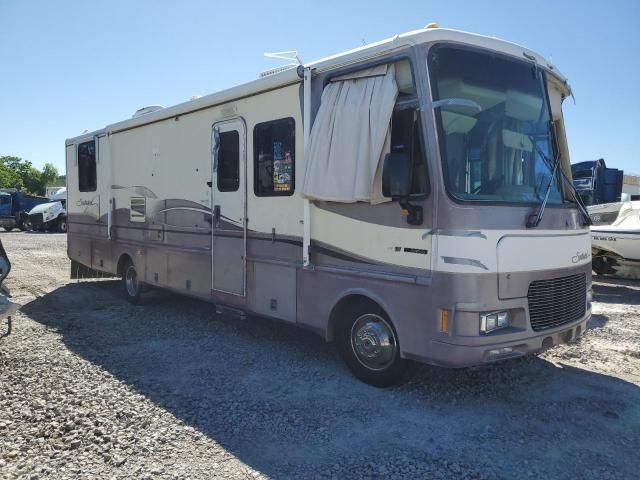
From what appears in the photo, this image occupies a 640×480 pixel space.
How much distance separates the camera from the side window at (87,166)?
9867 mm

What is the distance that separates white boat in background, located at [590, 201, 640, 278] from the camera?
10.3 m

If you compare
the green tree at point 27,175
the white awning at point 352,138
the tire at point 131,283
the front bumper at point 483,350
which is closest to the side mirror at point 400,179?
the white awning at point 352,138

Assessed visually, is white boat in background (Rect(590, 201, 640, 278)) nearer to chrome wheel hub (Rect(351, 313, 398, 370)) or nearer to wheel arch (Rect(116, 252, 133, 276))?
chrome wheel hub (Rect(351, 313, 398, 370))

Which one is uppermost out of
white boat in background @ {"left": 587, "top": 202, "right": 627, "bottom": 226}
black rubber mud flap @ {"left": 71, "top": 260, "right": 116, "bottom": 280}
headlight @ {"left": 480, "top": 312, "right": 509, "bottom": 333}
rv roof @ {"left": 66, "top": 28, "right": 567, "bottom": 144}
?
rv roof @ {"left": 66, "top": 28, "right": 567, "bottom": 144}

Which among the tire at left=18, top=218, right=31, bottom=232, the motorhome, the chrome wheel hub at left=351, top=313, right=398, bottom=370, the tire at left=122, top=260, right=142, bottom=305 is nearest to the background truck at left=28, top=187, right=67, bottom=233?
the tire at left=18, top=218, right=31, bottom=232

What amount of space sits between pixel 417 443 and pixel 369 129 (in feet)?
8.36

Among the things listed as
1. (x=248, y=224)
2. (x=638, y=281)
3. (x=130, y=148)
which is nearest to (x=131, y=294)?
(x=130, y=148)

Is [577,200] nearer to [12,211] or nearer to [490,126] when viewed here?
[490,126]

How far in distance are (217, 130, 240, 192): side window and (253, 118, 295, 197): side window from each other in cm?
Answer: 37

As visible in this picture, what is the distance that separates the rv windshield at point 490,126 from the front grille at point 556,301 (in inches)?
28.7

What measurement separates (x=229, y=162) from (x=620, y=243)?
7943 mm

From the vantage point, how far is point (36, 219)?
91.4 ft

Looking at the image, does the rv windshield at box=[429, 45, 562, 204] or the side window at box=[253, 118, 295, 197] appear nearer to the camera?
the rv windshield at box=[429, 45, 562, 204]

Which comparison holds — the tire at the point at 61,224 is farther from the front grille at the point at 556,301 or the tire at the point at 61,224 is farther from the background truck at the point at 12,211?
the front grille at the point at 556,301
